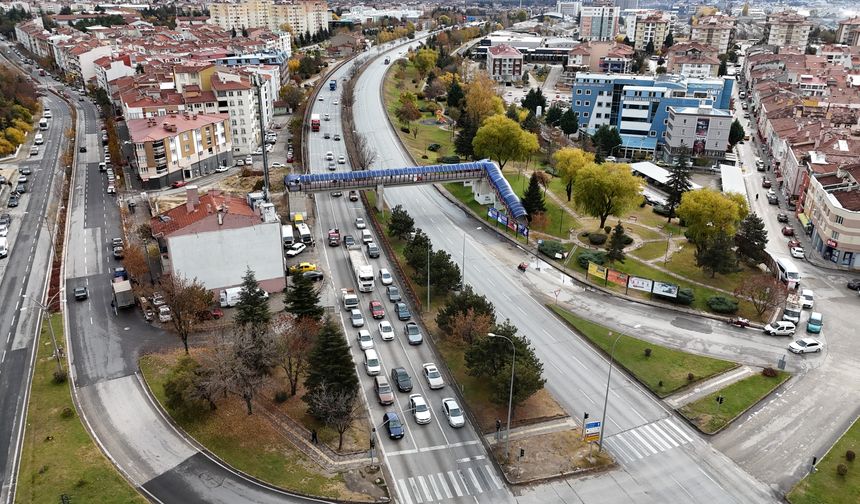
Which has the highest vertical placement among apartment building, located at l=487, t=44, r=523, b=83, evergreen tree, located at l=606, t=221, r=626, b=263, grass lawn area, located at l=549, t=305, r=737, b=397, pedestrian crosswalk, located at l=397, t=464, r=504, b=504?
apartment building, located at l=487, t=44, r=523, b=83

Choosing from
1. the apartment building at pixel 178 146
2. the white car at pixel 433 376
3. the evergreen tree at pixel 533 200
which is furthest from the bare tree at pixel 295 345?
the apartment building at pixel 178 146

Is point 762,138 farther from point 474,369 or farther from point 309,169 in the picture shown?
point 474,369

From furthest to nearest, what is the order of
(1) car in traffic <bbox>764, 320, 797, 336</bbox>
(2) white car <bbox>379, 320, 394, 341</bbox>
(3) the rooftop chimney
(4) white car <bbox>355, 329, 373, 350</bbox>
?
(3) the rooftop chimney → (1) car in traffic <bbox>764, 320, 797, 336</bbox> → (2) white car <bbox>379, 320, 394, 341</bbox> → (4) white car <bbox>355, 329, 373, 350</bbox>

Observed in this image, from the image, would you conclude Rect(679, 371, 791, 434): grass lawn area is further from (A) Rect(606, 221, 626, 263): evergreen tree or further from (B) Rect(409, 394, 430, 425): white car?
(A) Rect(606, 221, 626, 263): evergreen tree

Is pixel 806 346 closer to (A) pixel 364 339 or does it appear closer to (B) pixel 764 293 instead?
(B) pixel 764 293

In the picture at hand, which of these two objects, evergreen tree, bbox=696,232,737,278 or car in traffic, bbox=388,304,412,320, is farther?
evergreen tree, bbox=696,232,737,278

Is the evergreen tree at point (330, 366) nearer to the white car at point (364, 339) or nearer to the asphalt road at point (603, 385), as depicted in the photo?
the white car at point (364, 339)

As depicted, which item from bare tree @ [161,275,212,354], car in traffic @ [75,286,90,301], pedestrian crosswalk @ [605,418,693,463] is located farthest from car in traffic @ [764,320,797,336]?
car in traffic @ [75,286,90,301]

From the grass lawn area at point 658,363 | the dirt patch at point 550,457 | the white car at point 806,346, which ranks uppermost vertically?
the white car at point 806,346
